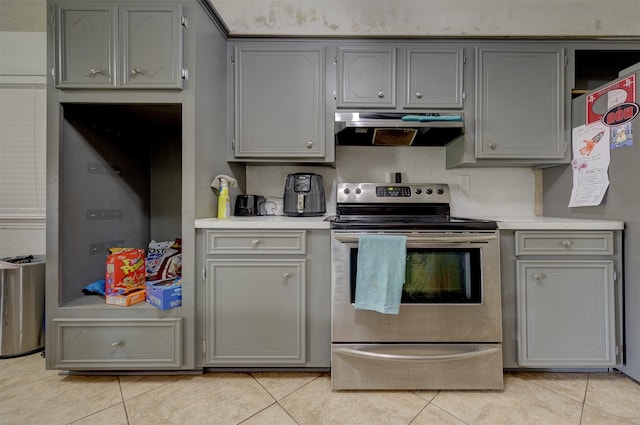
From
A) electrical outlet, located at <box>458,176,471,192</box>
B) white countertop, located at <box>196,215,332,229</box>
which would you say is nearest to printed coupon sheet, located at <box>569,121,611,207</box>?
electrical outlet, located at <box>458,176,471,192</box>

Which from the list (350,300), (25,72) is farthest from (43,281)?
(350,300)

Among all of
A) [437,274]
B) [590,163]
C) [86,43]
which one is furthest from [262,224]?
[590,163]

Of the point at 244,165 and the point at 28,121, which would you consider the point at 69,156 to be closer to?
the point at 244,165

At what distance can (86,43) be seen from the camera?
1.38m

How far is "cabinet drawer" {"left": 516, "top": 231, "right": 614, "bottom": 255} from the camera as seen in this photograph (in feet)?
4.71

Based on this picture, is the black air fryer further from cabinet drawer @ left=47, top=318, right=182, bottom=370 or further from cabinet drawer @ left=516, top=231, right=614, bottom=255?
cabinet drawer @ left=516, top=231, right=614, bottom=255

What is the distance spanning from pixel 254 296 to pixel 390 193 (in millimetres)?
1121

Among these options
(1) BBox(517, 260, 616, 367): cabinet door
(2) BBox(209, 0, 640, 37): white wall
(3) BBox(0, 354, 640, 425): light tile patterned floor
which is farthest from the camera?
(2) BBox(209, 0, 640, 37): white wall

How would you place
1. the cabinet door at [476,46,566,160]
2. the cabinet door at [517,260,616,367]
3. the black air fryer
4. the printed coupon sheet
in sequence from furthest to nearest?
the black air fryer < the cabinet door at [476,46,566,160] < the printed coupon sheet < the cabinet door at [517,260,616,367]

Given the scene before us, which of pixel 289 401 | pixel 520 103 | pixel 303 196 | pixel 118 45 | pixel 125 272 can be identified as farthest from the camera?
pixel 303 196

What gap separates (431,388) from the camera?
4.44ft

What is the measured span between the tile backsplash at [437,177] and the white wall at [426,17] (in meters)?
0.92

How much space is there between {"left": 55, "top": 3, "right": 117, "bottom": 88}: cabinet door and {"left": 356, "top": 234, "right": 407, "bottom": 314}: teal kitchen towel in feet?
5.21

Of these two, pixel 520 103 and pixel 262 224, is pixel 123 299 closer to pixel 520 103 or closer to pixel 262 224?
pixel 262 224
